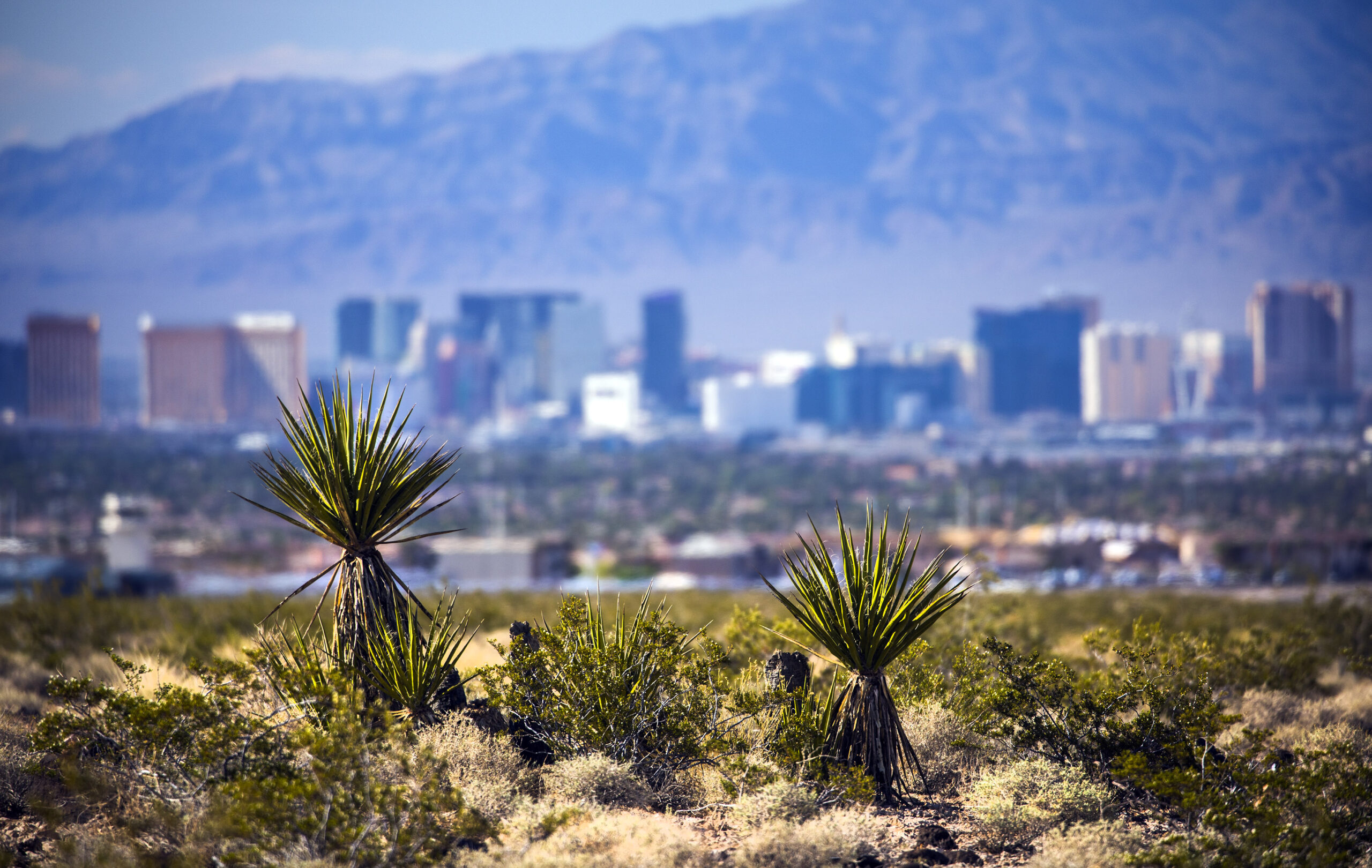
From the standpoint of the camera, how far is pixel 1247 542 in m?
63.7

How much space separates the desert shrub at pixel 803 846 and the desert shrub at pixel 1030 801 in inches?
41.8

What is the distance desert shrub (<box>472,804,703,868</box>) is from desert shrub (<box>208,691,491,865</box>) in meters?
0.21

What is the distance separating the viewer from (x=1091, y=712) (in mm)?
9578

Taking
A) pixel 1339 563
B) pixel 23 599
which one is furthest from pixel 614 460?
pixel 23 599

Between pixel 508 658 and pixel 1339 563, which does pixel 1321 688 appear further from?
pixel 1339 563

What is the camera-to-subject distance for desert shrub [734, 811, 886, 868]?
758 cm

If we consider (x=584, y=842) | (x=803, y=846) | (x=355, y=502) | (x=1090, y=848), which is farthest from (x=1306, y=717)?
(x=355, y=502)

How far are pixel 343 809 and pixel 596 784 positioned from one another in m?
1.93

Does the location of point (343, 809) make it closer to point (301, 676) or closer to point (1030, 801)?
point (301, 676)

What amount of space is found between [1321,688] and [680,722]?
9.10 m

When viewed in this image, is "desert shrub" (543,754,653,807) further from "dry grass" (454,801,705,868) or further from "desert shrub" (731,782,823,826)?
"desert shrub" (731,782,823,826)

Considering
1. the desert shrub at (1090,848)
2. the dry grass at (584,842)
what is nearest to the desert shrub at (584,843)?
the dry grass at (584,842)

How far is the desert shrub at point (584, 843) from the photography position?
7.26m

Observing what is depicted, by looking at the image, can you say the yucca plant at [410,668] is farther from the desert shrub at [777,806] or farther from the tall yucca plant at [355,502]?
the desert shrub at [777,806]
